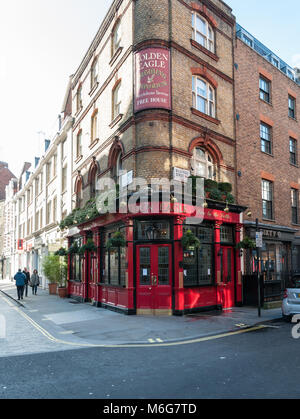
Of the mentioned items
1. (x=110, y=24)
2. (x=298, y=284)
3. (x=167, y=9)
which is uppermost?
(x=110, y=24)

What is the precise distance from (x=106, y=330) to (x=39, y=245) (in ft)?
72.9

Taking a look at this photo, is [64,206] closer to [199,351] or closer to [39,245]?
[39,245]

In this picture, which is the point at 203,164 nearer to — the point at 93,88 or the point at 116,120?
the point at 116,120

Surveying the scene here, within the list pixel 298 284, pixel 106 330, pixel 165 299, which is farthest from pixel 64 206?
pixel 298 284

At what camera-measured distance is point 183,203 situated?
12992mm

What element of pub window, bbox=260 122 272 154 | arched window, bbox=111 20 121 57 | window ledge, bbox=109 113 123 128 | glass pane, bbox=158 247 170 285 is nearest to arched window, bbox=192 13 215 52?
arched window, bbox=111 20 121 57

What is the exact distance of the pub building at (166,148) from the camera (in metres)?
13.0

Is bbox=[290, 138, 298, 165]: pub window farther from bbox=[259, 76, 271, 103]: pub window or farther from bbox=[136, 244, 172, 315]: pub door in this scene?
bbox=[136, 244, 172, 315]: pub door

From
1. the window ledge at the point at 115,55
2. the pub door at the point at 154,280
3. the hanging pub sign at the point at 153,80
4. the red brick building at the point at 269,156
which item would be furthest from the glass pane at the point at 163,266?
the window ledge at the point at 115,55

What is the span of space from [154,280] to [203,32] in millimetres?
11654

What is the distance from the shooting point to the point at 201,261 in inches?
550

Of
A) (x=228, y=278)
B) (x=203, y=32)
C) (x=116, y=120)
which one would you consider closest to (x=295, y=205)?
(x=228, y=278)

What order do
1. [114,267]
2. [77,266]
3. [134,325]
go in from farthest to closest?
[77,266], [114,267], [134,325]

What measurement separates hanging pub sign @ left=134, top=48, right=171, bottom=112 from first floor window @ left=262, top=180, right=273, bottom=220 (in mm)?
7954
